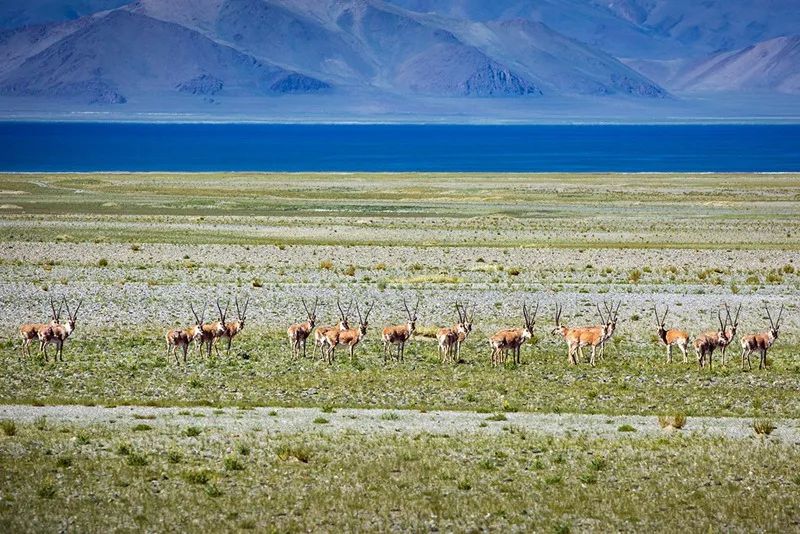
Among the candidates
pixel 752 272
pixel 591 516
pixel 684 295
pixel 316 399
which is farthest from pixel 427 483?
pixel 752 272

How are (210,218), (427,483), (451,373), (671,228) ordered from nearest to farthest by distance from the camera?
(427,483) < (451,373) < (671,228) < (210,218)

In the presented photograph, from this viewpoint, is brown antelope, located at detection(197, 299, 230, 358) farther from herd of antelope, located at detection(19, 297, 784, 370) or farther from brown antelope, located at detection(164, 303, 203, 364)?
brown antelope, located at detection(164, 303, 203, 364)

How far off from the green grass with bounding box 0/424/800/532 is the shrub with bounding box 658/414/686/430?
816 millimetres

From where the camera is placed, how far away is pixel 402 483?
18.5m

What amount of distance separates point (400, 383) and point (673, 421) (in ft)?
21.5

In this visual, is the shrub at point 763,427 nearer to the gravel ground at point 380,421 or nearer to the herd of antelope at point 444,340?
the gravel ground at point 380,421

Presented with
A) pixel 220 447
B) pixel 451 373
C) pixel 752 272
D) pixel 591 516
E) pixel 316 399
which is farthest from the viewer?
pixel 752 272

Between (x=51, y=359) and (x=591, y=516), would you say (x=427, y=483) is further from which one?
(x=51, y=359)

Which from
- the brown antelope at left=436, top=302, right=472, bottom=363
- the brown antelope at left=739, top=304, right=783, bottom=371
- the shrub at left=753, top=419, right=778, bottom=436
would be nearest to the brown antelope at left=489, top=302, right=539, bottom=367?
the brown antelope at left=436, top=302, right=472, bottom=363

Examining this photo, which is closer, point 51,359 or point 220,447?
point 220,447

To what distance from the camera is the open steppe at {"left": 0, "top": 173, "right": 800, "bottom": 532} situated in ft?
57.8

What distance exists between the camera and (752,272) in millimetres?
49938

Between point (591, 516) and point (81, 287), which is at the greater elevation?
point (81, 287)

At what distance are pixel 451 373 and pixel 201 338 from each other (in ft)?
20.1
